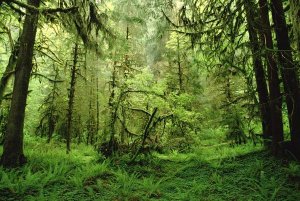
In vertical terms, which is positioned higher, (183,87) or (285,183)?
(183,87)

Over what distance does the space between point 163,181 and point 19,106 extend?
501 centimetres

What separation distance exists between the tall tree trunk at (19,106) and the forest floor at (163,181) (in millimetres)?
501

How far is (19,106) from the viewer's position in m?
8.04

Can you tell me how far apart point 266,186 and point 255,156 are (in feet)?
7.40

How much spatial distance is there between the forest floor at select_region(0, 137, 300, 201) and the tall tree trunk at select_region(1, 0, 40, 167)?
0.50 meters

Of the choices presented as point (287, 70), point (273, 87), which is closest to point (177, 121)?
point (273, 87)

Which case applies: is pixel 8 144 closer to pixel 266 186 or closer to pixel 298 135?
pixel 266 186

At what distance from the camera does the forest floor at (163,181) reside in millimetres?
6281

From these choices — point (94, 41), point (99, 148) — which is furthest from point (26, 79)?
point (99, 148)

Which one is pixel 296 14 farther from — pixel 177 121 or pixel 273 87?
pixel 177 121

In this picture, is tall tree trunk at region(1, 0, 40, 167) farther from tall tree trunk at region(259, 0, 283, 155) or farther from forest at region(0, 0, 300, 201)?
tall tree trunk at region(259, 0, 283, 155)

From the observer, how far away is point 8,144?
7.78 meters

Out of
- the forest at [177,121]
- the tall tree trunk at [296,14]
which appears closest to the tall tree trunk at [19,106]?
the forest at [177,121]

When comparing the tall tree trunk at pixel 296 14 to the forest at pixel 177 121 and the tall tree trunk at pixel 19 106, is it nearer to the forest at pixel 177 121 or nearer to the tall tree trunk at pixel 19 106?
the forest at pixel 177 121
